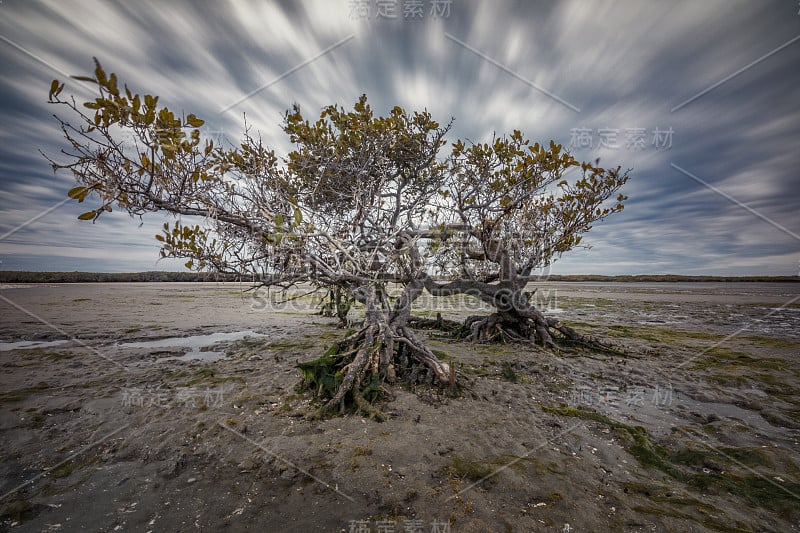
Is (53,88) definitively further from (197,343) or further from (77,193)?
(197,343)

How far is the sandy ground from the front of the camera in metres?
2.71

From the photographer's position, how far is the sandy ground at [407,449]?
271cm

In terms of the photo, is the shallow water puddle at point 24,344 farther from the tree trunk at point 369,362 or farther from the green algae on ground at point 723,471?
the green algae on ground at point 723,471

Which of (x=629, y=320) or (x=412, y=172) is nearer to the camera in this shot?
(x=412, y=172)

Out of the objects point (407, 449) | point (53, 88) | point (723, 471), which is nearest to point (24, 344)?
point (53, 88)

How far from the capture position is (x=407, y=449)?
371 cm

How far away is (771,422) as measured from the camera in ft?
14.7

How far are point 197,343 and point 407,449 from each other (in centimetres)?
888

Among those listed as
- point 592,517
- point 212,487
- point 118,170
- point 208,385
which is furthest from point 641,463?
point 118,170

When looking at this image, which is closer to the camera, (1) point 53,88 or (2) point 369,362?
(1) point 53,88

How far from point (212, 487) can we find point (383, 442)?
1925 millimetres

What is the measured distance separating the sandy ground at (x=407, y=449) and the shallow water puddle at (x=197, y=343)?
44 cm

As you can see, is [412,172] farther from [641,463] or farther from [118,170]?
[641,463]

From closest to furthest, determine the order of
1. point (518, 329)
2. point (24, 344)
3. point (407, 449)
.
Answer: point (407, 449), point (24, 344), point (518, 329)
